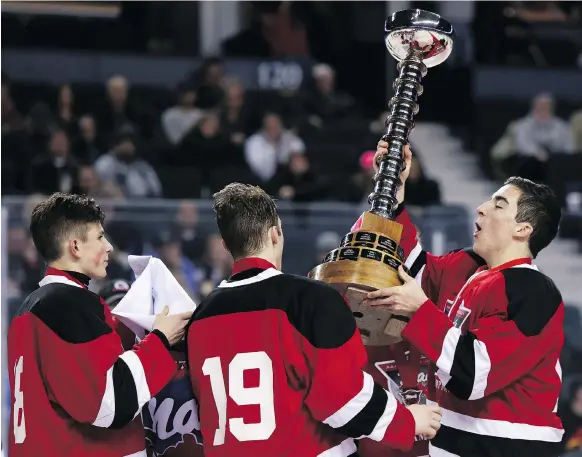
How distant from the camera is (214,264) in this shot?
5.98 meters

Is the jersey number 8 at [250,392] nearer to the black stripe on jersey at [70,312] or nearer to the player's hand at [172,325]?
the player's hand at [172,325]

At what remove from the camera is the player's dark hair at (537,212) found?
322cm

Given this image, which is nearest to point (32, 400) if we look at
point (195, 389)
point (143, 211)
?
point (195, 389)

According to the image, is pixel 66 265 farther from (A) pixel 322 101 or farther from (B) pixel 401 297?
(A) pixel 322 101

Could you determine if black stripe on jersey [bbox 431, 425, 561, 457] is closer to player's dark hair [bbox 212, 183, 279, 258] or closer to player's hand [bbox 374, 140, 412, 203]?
player's hand [bbox 374, 140, 412, 203]

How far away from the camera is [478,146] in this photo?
31.1 ft

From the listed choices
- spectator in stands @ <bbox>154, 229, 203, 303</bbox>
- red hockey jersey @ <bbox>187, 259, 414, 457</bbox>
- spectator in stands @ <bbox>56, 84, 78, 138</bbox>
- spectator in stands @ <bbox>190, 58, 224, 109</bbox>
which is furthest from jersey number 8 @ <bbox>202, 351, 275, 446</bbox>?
spectator in stands @ <bbox>190, 58, 224, 109</bbox>

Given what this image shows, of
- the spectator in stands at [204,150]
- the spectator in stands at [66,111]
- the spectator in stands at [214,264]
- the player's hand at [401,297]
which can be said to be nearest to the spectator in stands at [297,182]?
the spectator in stands at [204,150]

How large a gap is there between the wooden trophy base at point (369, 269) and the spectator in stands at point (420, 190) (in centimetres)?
426

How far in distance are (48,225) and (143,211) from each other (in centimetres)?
307

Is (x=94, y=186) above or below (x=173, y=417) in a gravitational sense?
below

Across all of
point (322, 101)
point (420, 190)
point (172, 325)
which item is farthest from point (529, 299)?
point (322, 101)

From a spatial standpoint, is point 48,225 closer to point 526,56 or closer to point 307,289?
point 307,289

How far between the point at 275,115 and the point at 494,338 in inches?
222
